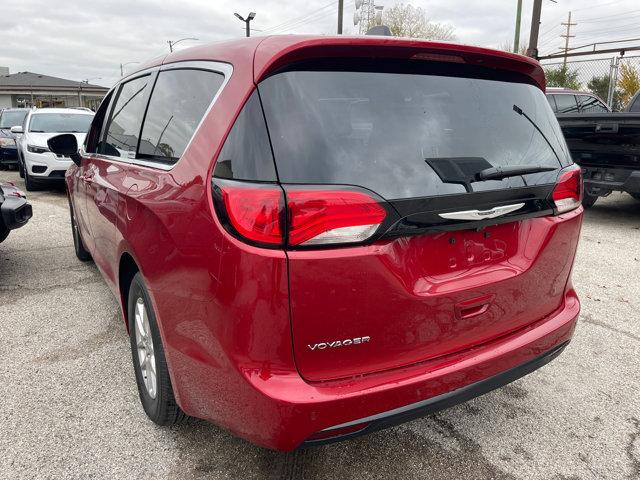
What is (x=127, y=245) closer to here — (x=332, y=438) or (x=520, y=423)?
(x=332, y=438)

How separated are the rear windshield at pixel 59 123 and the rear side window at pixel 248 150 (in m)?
10.4

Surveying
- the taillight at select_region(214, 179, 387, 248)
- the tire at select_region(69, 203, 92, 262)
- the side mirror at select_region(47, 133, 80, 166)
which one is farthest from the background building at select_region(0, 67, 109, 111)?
the taillight at select_region(214, 179, 387, 248)

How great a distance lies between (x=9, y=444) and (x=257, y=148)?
1.87 metres

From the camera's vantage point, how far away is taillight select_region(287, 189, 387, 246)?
1585 millimetres

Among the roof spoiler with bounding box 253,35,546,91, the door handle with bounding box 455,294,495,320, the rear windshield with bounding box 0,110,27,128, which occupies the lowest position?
the door handle with bounding box 455,294,495,320

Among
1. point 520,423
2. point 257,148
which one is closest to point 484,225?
point 257,148

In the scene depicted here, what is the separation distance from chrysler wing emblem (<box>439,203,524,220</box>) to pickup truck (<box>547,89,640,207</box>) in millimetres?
5553

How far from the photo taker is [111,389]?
2.84 meters

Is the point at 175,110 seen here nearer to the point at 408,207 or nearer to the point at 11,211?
the point at 408,207

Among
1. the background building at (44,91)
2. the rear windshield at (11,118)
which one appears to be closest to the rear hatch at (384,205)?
the rear windshield at (11,118)

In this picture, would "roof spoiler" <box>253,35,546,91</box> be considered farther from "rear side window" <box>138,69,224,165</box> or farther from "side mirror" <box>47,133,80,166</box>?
"side mirror" <box>47,133,80,166</box>

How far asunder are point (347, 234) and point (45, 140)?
10.1m

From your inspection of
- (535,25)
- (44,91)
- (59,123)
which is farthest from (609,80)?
Answer: (44,91)

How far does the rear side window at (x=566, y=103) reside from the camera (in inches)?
393
